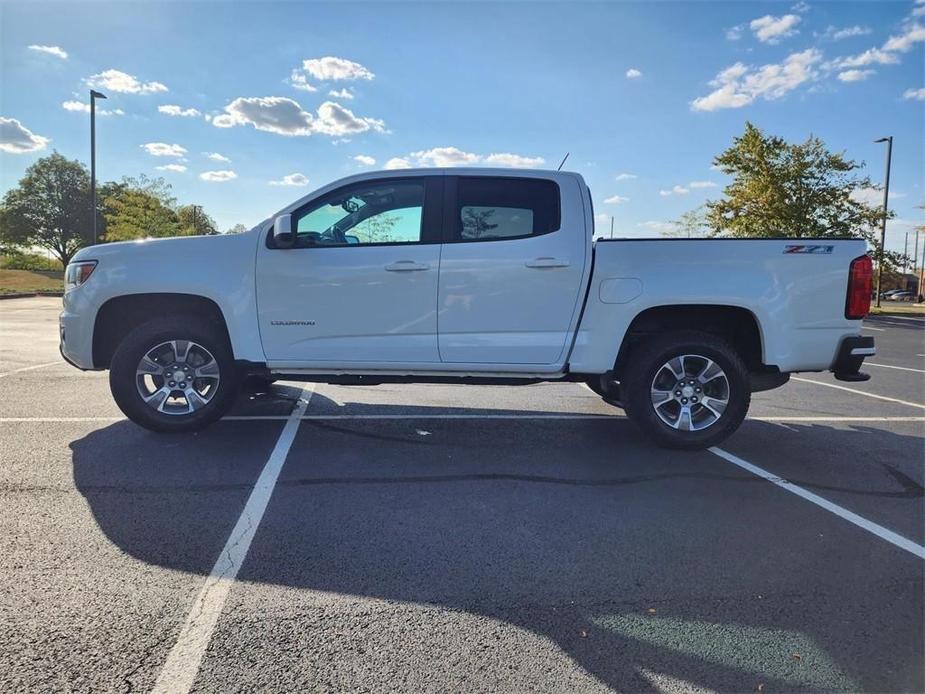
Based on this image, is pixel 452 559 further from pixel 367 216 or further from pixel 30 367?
pixel 30 367

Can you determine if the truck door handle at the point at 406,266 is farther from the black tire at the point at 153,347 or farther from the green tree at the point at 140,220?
the green tree at the point at 140,220

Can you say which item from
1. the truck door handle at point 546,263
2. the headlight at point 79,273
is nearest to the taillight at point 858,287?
the truck door handle at point 546,263

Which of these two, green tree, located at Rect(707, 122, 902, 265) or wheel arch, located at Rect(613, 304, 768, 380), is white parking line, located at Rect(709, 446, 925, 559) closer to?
wheel arch, located at Rect(613, 304, 768, 380)

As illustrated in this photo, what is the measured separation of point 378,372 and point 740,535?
110 inches

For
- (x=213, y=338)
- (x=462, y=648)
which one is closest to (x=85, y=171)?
(x=213, y=338)

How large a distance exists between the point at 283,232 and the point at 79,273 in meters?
1.76

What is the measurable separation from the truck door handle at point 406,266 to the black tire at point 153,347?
1495mm

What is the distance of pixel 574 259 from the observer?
4.61 meters

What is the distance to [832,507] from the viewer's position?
3.77 metres

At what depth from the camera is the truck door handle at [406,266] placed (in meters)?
4.63

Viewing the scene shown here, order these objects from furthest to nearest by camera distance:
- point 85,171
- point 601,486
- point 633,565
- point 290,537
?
point 85,171 < point 601,486 < point 290,537 < point 633,565

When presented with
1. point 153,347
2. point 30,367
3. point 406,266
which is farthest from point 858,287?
point 30,367

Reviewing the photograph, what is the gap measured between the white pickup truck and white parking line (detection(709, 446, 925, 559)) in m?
0.26

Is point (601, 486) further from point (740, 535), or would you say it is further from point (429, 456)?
point (429, 456)
